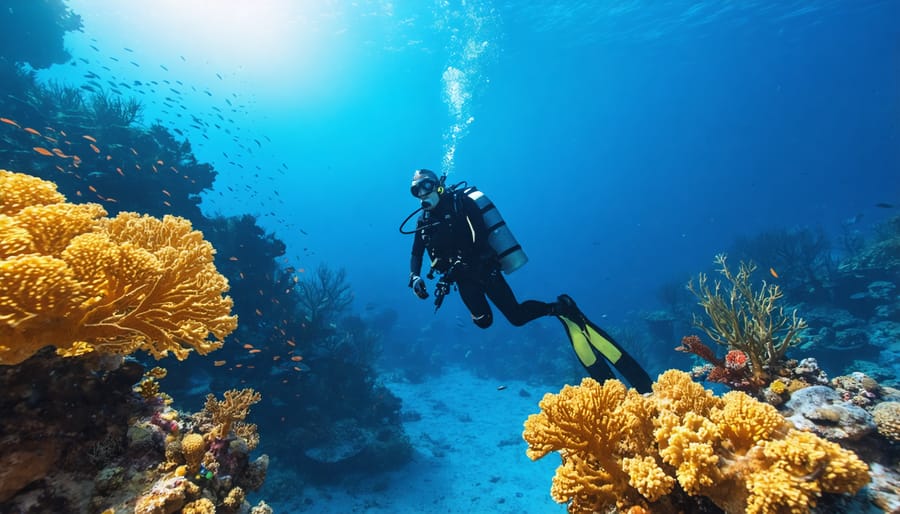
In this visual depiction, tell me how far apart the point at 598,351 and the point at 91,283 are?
18.1ft

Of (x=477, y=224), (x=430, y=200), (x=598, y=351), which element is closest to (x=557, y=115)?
(x=477, y=224)

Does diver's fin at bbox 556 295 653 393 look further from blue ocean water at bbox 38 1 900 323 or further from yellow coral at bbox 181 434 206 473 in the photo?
blue ocean water at bbox 38 1 900 323

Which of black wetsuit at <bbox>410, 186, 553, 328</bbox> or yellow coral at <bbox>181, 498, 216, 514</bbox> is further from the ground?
black wetsuit at <bbox>410, 186, 553, 328</bbox>

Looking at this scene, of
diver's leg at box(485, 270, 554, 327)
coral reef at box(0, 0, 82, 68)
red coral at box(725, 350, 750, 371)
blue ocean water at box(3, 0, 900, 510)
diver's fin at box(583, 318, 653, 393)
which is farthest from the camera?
blue ocean water at box(3, 0, 900, 510)

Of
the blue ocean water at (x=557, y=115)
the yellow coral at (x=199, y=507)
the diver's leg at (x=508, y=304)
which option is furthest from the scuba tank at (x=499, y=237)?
the blue ocean water at (x=557, y=115)

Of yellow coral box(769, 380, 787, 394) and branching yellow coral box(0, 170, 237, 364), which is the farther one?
yellow coral box(769, 380, 787, 394)

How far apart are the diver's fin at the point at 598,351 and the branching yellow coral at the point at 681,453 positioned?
7.36 feet

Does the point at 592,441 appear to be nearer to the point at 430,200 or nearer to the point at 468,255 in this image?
the point at 468,255

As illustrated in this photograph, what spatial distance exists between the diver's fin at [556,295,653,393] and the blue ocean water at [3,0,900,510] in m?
10.2

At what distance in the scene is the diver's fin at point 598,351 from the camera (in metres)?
4.84

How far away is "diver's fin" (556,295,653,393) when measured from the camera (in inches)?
191

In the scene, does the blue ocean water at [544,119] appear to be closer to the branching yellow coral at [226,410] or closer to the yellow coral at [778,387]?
the branching yellow coral at [226,410]

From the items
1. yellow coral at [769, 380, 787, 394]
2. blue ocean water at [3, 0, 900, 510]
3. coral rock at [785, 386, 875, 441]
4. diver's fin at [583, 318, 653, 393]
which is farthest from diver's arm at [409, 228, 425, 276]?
blue ocean water at [3, 0, 900, 510]

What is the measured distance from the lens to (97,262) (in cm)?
181
